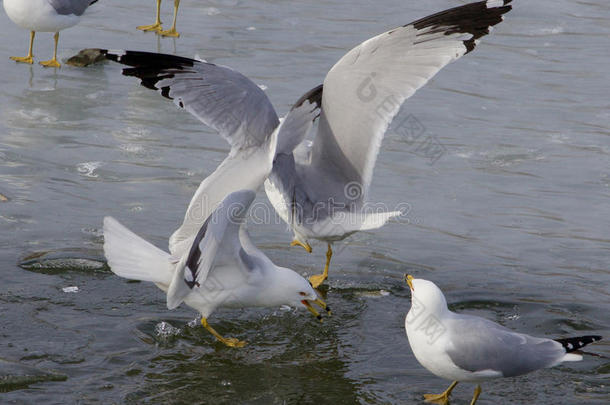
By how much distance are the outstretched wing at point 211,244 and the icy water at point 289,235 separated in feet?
1.11

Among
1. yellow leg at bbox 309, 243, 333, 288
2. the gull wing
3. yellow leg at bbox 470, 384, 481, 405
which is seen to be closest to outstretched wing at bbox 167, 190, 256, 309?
the gull wing

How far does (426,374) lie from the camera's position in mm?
4344

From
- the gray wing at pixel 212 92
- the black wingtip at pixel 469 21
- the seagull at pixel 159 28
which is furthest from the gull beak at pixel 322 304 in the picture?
the seagull at pixel 159 28

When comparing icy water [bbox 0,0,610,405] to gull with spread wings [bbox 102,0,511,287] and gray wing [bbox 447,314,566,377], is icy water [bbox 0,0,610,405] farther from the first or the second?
gull with spread wings [bbox 102,0,511,287]

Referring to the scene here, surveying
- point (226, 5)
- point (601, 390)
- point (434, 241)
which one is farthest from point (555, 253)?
point (226, 5)

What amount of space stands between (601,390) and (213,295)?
1.95 metres

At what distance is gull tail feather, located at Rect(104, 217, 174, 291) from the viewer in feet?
14.6

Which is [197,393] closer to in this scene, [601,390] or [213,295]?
[213,295]

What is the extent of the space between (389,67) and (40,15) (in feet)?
15.9

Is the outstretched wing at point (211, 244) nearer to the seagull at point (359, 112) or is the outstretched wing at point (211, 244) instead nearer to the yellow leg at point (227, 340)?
the yellow leg at point (227, 340)

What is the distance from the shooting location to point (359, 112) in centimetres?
532

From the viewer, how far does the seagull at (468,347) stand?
3.94 metres

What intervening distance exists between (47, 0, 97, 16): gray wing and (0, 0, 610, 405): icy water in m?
0.38

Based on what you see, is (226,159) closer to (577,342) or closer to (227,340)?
(227,340)
